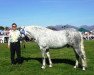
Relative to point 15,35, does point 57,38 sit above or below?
below

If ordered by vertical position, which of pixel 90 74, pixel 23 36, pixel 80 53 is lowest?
pixel 90 74

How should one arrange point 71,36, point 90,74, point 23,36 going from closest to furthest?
point 90,74
point 71,36
point 23,36

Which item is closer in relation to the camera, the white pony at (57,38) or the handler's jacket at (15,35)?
the white pony at (57,38)

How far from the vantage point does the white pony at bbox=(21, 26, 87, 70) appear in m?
14.2

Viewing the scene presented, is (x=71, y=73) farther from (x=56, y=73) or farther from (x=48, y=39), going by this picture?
(x=48, y=39)

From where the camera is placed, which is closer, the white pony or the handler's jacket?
the white pony

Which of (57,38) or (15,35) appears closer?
(57,38)

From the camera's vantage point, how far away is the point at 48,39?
14.5 meters

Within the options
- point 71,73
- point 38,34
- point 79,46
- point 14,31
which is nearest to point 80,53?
point 79,46

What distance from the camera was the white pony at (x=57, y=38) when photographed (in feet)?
46.7

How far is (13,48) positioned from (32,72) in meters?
2.38

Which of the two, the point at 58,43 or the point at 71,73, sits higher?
the point at 58,43

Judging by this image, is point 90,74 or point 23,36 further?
point 23,36

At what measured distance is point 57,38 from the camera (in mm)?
14508
